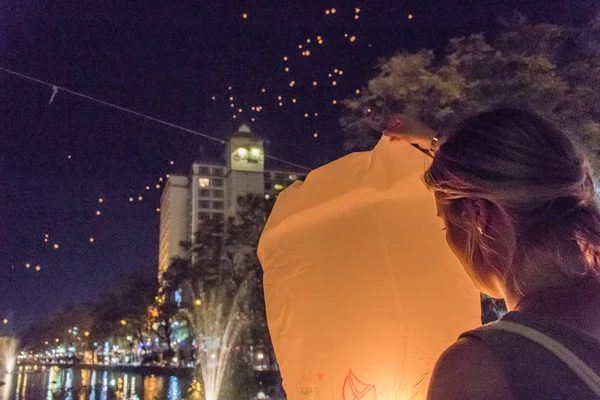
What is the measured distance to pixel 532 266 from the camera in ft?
3.01

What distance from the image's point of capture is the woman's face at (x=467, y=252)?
98 centimetres

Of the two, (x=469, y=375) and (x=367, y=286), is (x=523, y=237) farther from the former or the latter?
(x=367, y=286)

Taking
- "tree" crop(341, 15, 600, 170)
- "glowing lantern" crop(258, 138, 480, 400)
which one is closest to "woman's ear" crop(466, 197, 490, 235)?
"glowing lantern" crop(258, 138, 480, 400)

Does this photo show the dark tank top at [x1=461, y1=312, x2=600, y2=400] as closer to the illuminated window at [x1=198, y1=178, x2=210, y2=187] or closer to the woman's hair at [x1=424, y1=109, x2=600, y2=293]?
the woman's hair at [x1=424, y1=109, x2=600, y2=293]

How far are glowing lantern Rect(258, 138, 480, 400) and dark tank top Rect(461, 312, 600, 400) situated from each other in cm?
56

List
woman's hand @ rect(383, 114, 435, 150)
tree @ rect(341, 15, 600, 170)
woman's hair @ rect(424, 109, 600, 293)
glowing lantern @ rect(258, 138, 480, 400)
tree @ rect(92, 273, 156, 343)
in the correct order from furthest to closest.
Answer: tree @ rect(92, 273, 156, 343)
tree @ rect(341, 15, 600, 170)
woman's hand @ rect(383, 114, 435, 150)
glowing lantern @ rect(258, 138, 480, 400)
woman's hair @ rect(424, 109, 600, 293)

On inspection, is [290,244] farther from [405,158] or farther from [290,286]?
[405,158]

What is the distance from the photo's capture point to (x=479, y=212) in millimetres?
959

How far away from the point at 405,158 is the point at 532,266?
0.65 meters

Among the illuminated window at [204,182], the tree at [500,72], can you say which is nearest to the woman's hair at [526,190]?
the tree at [500,72]

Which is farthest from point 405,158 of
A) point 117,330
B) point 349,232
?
point 117,330

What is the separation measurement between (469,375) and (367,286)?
68 centimetres

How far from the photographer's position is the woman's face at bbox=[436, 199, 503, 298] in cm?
98

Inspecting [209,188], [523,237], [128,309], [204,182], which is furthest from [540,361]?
[204,182]
